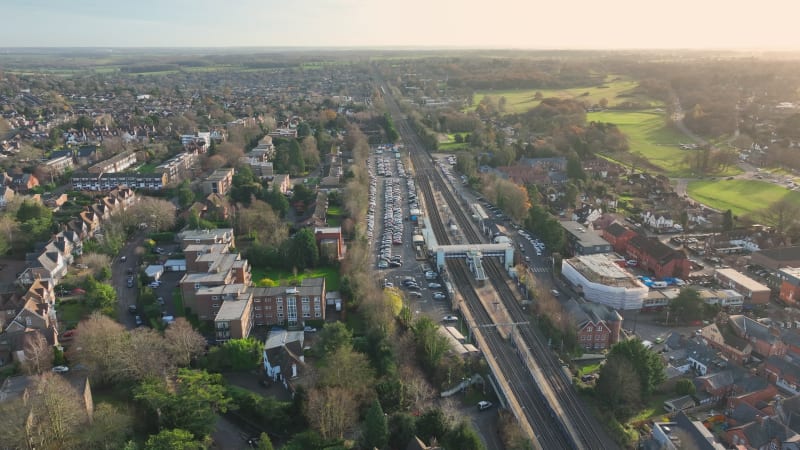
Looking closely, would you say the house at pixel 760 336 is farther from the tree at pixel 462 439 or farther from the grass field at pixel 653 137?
the grass field at pixel 653 137

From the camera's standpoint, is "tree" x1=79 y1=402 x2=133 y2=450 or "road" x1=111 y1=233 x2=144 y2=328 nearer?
"tree" x1=79 y1=402 x2=133 y2=450

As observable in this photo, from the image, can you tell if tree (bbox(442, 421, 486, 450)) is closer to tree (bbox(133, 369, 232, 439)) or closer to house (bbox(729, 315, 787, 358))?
tree (bbox(133, 369, 232, 439))

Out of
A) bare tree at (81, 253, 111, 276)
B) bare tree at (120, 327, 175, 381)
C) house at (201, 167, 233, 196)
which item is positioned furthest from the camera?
house at (201, 167, 233, 196)

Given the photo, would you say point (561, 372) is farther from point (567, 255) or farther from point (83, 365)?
point (83, 365)

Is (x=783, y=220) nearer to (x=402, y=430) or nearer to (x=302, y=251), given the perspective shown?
(x=302, y=251)

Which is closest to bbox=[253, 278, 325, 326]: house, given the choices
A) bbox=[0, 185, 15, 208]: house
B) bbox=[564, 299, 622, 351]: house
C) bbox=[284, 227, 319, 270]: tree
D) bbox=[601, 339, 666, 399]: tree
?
bbox=[284, 227, 319, 270]: tree

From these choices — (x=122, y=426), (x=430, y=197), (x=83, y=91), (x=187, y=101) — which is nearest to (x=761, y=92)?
(x=430, y=197)

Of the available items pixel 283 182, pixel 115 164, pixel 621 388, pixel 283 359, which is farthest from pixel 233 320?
pixel 115 164
